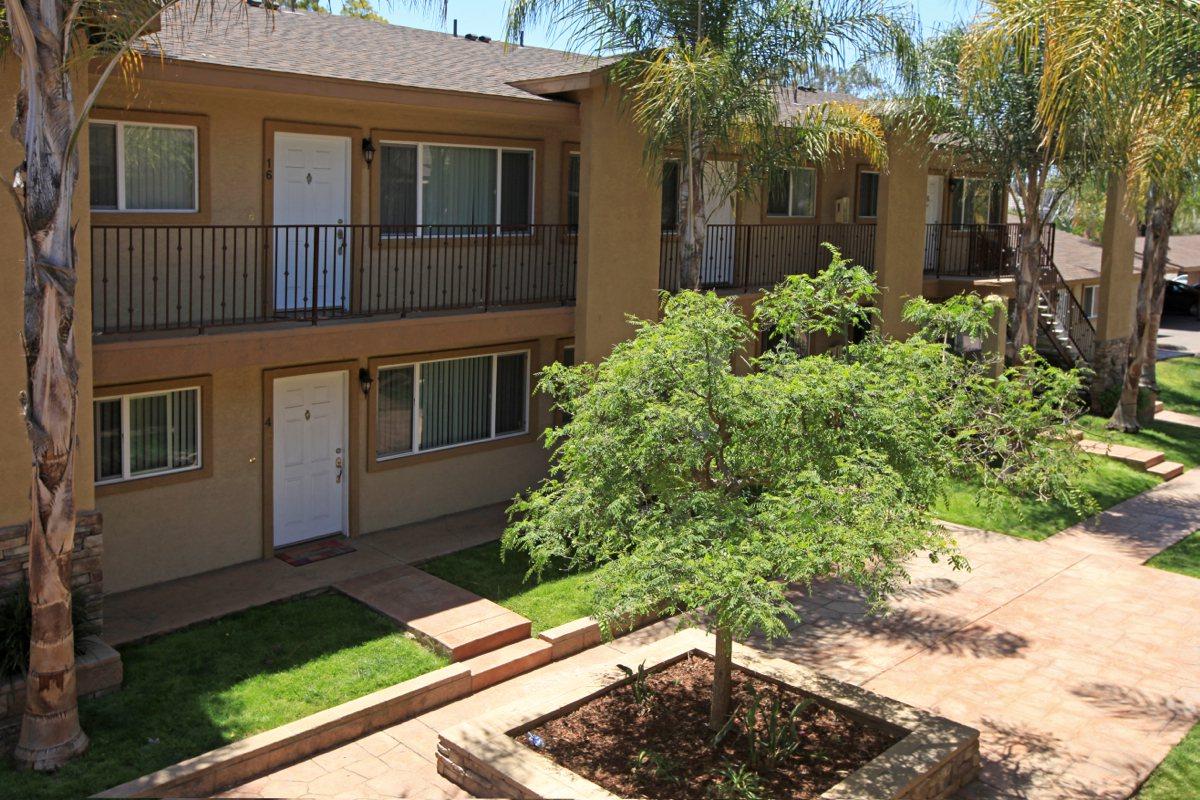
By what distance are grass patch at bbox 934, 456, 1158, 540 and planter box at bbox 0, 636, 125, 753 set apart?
1016 centimetres

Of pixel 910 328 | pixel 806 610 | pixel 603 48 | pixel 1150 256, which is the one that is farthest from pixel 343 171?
pixel 1150 256

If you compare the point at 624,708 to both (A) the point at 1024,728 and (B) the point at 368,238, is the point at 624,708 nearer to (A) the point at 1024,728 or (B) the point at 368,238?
(A) the point at 1024,728

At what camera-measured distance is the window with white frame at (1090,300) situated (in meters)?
30.7

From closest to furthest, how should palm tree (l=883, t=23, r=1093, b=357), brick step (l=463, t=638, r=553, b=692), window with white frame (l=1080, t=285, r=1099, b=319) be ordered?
brick step (l=463, t=638, r=553, b=692), palm tree (l=883, t=23, r=1093, b=357), window with white frame (l=1080, t=285, r=1099, b=319)

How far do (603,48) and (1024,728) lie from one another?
9.18 m

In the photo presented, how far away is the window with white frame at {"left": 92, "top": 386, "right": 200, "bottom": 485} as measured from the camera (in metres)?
12.1

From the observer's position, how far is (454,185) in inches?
600

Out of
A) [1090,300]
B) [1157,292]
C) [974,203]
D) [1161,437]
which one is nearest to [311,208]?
[974,203]

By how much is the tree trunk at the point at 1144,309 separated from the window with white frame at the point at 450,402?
12.4m

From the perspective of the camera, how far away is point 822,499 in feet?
25.9

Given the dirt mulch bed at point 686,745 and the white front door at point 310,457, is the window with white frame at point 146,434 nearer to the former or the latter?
the white front door at point 310,457

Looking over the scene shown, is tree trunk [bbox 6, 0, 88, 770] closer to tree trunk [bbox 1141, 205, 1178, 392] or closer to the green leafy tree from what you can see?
the green leafy tree

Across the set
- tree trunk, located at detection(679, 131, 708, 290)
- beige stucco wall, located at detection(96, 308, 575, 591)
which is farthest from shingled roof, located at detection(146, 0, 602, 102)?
beige stucco wall, located at detection(96, 308, 575, 591)

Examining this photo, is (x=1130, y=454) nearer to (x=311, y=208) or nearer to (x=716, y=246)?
(x=716, y=246)
